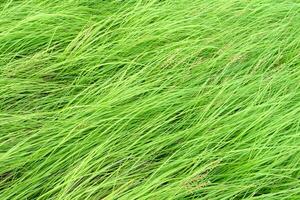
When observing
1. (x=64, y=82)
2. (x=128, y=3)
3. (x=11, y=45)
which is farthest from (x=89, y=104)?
(x=128, y=3)

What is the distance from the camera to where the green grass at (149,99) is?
1603 mm

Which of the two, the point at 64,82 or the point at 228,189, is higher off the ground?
the point at 64,82

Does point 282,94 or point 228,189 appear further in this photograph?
point 282,94

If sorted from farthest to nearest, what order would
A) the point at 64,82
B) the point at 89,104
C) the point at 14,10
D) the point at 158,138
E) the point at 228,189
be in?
the point at 14,10
the point at 64,82
the point at 89,104
the point at 158,138
the point at 228,189

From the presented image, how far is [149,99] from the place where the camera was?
5.84 ft

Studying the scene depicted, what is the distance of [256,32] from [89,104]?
0.83 metres

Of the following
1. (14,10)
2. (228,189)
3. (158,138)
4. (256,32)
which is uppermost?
(14,10)

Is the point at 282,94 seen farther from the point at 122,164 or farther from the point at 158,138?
the point at 122,164

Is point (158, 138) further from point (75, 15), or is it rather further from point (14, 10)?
point (14, 10)

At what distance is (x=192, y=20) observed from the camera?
2.14 meters

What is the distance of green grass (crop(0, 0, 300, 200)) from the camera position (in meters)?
1.60

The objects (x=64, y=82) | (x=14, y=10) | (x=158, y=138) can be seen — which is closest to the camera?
(x=158, y=138)

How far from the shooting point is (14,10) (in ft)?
7.39

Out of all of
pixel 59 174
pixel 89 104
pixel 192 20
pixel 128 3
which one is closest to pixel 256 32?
pixel 192 20
